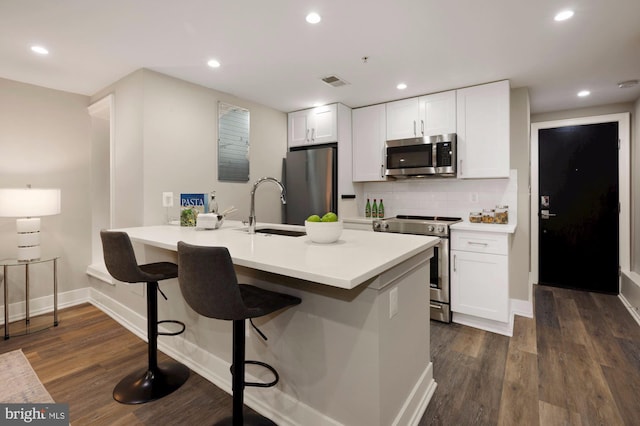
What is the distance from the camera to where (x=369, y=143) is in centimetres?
388

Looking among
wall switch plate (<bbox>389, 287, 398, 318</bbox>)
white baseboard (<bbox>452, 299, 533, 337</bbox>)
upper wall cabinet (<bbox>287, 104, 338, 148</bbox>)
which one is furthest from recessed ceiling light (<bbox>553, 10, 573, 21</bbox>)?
white baseboard (<bbox>452, 299, 533, 337</bbox>)

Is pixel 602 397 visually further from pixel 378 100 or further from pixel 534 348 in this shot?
pixel 378 100

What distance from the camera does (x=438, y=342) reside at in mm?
2621

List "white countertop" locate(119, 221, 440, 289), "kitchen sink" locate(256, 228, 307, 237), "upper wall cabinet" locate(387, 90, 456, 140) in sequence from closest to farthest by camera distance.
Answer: "white countertop" locate(119, 221, 440, 289) < "kitchen sink" locate(256, 228, 307, 237) < "upper wall cabinet" locate(387, 90, 456, 140)

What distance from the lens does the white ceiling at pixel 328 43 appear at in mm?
1903

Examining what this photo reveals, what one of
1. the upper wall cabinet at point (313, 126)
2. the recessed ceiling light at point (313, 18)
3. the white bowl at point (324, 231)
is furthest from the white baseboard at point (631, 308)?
the recessed ceiling light at point (313, 18)

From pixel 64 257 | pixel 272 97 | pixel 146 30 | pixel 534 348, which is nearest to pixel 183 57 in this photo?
pixel 146 30

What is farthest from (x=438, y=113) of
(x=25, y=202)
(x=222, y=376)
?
(x=25, y=202)

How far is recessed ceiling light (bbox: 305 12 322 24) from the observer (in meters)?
1.96

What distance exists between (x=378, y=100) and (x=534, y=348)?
9.36 ft

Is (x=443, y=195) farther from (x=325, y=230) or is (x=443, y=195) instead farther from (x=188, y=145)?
(x=188, y=145)

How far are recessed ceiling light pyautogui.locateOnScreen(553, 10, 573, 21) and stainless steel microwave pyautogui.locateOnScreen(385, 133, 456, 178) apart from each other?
1.28 meters

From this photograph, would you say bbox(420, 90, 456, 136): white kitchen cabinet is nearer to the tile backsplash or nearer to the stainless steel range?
the tile backsplash

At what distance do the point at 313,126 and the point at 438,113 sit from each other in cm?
148
